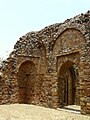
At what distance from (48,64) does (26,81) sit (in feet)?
6.18

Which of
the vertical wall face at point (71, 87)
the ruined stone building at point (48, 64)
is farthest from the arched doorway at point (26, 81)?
the vertical wall face at point (71, 87)

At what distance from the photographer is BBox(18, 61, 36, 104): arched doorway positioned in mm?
11945

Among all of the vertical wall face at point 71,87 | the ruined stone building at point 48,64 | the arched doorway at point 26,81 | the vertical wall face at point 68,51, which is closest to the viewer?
the ruined stone building at point 48,64

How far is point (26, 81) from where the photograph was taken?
482 inches

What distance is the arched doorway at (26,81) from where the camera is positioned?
11.9 meters

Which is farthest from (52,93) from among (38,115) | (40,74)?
(38,115)

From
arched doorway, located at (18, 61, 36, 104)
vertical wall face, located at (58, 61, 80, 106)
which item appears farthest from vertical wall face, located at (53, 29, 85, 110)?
vertical wall face, located at (58, 61, 80, 106)

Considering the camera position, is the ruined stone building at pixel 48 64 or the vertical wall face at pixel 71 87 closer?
the ruined stone building at pixel 48 64

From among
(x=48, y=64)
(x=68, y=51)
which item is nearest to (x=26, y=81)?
(x=48, y=64)

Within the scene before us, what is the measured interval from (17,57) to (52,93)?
2.80 meters

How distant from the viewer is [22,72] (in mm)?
12047

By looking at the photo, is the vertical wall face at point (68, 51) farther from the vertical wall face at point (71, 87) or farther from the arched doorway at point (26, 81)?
the vertical wall face at point (71, 87)

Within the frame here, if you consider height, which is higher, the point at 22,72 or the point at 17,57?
the point at 17,57

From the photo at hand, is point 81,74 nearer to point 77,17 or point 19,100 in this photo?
point 77,17
